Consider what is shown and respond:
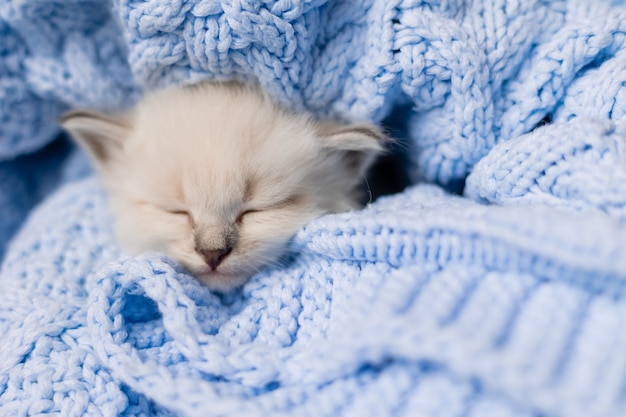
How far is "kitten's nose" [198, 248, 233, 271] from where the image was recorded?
99 centimetres

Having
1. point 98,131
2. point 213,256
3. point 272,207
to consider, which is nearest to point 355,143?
point 272,207

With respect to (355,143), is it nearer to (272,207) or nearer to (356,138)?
(356,138)

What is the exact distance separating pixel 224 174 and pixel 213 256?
0.15 m

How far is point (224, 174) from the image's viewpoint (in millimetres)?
1016

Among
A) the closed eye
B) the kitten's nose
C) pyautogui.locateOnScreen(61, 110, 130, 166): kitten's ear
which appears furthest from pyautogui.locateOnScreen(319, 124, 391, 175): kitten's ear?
pyautogui.locateOnScreen(61, 110, 130, 166): kitten's ear

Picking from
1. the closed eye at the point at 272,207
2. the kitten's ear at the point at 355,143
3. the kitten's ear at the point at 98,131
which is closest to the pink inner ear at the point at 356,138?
the kitten's ear at the point at 355,143

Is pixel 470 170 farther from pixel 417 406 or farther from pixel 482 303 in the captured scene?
pixel 417 406

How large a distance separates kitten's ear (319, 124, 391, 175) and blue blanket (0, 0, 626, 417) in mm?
40

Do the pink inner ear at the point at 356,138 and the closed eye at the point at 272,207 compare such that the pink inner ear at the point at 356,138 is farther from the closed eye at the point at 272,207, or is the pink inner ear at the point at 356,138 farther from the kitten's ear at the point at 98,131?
the kitten's ear at the point at 98,131

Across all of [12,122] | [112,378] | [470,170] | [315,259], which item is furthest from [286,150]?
[12,122]

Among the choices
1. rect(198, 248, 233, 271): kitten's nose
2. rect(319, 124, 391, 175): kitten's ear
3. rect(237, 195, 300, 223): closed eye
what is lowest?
rect(198, 248, 233, 271): kitten's nose

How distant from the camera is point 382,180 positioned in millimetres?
1398

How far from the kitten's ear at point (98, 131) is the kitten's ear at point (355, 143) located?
0.43 meters

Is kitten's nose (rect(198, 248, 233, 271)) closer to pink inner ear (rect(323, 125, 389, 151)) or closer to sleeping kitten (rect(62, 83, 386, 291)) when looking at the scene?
sleeping kitten (rect(62, 83, 386, 291))
